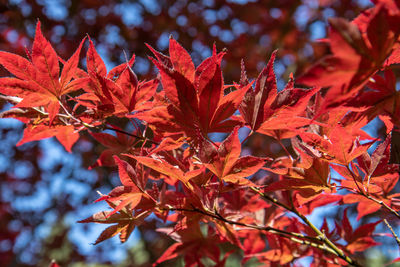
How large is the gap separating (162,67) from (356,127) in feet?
1.17

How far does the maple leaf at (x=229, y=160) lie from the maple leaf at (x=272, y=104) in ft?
0.21

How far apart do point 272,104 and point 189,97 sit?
15 cm

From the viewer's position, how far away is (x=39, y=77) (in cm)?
56

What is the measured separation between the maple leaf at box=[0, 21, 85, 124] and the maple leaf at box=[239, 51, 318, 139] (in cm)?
34

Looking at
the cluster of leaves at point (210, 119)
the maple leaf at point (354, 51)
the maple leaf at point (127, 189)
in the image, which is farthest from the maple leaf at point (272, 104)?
the maple leaf at point (127, 189)

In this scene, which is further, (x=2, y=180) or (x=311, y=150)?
(x=2, y=180)

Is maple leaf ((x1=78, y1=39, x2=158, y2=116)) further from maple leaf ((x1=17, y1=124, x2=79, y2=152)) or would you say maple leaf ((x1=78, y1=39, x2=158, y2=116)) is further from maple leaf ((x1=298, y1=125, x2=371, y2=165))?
maple leaf ((x1=298, y1=125, x2=371, y2=165))

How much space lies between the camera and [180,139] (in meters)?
0.53

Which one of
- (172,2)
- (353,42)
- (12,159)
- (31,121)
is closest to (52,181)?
(12,159)

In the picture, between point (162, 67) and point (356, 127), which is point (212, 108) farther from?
point (356, 127)

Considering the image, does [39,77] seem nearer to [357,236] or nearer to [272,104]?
[272,104]

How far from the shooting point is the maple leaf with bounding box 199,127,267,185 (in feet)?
1.56

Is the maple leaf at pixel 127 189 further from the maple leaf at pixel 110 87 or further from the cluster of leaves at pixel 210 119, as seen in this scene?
the maple leaf at pixel 110 87

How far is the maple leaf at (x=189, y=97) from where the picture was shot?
0.46 m
